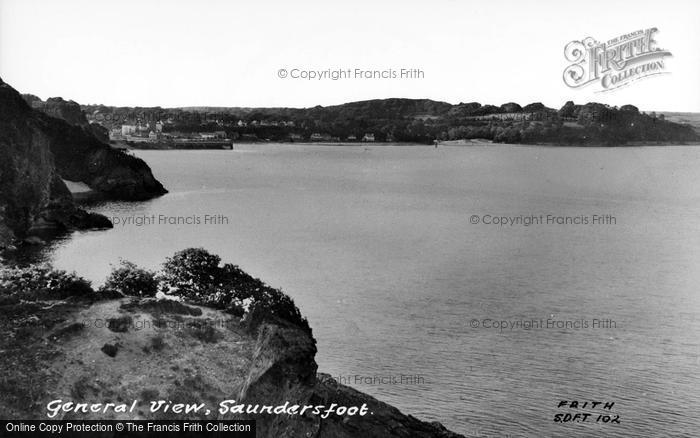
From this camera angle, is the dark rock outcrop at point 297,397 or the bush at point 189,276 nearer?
the dark rock outcrop at point 297,397

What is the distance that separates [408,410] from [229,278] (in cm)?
793

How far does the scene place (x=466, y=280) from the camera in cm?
3800

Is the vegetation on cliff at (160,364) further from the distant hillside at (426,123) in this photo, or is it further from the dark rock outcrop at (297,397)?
the distant hillside at (426,123)

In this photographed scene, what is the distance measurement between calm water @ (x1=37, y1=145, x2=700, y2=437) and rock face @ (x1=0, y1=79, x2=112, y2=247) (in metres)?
2.54

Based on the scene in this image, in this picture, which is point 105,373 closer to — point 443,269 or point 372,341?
point 372,341

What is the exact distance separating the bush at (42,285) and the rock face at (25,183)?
16138mm

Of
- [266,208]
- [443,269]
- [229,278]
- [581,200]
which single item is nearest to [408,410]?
[229,278]

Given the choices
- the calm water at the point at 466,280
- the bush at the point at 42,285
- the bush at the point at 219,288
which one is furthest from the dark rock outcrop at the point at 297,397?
the bush at the point at 42,285

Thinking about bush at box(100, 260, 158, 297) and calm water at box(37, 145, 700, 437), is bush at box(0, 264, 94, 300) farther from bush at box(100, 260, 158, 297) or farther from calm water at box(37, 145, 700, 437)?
calm water at box(37, 145, 700, 437)

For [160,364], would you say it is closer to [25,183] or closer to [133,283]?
[133,283]

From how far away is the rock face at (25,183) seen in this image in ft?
132

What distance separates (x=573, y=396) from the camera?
24.0 metres

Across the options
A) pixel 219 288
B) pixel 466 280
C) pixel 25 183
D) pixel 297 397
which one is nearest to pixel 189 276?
pixel 219 288

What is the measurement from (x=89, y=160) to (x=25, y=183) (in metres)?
17.3
